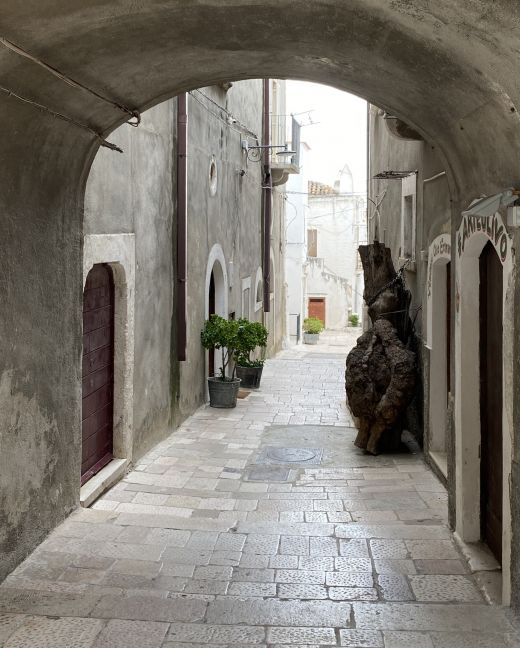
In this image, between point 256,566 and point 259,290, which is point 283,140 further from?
point 256,566

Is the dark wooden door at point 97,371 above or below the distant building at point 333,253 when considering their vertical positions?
below

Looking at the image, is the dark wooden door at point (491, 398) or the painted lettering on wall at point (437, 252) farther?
the painted lettering on wall at point (437, 252)

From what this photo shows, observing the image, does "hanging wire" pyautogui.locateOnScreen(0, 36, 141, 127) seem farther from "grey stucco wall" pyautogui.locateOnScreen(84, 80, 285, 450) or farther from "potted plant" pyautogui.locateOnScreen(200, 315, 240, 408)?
"potted plant" pyautogui.locateOnScreen(200, 315, 240, 408)

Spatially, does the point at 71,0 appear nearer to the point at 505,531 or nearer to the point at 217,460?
the point at 505,531

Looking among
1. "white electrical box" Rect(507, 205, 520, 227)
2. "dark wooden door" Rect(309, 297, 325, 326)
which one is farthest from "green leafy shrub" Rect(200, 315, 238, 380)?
"dark wooden door" Rect(309, 297, 325, 326)

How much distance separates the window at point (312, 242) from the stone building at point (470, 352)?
36.7 m

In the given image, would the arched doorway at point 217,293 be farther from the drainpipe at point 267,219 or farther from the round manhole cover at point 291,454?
the drainpipe at point 267,219

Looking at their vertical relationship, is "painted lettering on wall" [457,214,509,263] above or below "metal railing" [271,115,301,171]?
below

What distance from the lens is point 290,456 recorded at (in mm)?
9227

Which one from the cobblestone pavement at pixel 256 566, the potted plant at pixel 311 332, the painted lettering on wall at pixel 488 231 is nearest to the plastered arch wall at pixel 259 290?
the cobblestone pavement at pixel 256 566

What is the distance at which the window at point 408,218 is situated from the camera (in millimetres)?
9672

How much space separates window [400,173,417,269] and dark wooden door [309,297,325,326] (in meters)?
34.3

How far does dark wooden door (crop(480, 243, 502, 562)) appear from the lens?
17.0ft

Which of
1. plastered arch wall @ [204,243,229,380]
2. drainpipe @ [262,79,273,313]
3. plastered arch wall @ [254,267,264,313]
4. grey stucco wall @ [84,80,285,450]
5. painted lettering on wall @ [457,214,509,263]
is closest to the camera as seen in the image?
painted lettering on wall @ [457,214,509,263]
